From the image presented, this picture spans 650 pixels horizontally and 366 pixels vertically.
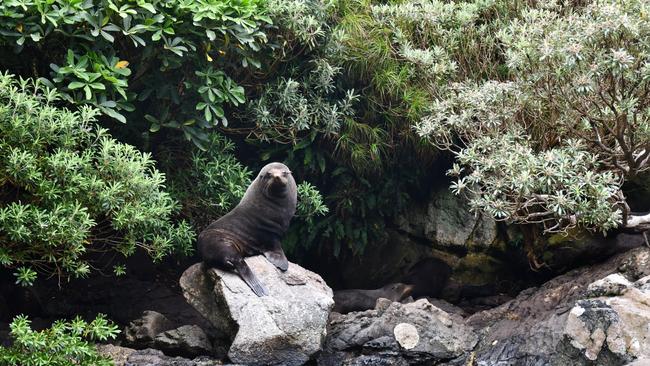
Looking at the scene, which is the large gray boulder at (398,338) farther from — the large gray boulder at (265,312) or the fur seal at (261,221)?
the fur seal at (261,221)

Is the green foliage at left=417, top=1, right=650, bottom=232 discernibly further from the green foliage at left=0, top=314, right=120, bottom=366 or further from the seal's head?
the green foliage at left=0, top=314, right=120, bottom=366

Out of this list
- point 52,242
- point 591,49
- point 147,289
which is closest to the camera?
point 52,242

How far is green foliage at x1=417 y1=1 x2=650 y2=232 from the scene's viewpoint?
273 inches

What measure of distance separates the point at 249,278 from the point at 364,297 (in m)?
2.14

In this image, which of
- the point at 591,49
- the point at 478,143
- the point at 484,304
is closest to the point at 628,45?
the point at 591,49

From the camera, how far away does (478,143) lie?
7.75 metres

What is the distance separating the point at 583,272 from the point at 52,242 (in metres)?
5.38

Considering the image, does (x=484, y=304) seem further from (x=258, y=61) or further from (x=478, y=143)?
(x=258, y=61)

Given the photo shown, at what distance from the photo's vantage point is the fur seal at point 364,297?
29.5 ft

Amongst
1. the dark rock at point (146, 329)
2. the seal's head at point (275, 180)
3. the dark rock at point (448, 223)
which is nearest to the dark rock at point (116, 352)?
the dark rock at point (146, 329)

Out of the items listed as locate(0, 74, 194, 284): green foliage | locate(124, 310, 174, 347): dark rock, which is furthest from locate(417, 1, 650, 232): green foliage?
locate(124, 310, 174, 347): dark rock

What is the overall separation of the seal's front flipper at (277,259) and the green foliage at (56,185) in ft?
4.35

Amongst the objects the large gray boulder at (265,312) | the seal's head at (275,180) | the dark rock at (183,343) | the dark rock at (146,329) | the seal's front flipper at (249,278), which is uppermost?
the seal's head at (275,180)

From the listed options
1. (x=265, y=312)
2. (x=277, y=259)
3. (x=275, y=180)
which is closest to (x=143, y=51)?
(x=275, y=180)
